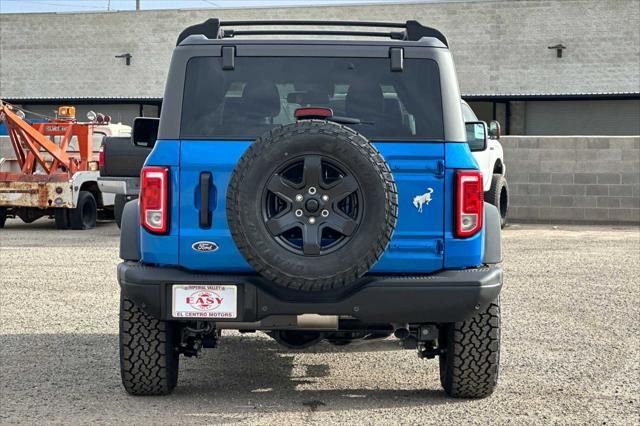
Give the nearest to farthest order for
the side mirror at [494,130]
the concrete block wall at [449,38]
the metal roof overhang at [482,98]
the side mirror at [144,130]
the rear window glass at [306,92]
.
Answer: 1. the rear window glass at [306,92]
2. the side mirror at [144,130]
3. the side mirror at [494,130]
4. the metal roof overhang at [482,98]
5. the concrete block wall at [449,38]

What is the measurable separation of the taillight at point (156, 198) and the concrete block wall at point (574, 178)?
1493 cm

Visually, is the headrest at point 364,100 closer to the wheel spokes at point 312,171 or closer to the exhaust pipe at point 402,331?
the wheel spokes at point 312,171

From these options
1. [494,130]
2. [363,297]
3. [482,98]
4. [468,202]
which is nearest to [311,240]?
[363,297]

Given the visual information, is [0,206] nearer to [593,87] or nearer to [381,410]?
[381,410]

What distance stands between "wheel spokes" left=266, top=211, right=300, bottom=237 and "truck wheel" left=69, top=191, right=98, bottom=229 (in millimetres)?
14094

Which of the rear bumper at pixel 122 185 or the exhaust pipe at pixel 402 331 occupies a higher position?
the rear bumper at pixel 122 185

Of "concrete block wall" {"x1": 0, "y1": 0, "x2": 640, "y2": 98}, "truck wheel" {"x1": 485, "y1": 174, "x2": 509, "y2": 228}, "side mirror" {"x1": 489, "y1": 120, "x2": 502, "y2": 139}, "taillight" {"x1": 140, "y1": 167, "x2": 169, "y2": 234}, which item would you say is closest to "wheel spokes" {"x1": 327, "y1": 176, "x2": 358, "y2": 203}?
"taillight" {"x1": 140, "y1": 167, "x2": 169, "y2": 234}

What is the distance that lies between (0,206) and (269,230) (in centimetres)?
1477

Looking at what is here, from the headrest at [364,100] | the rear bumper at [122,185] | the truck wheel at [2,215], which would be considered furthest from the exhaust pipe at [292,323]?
the truck wheel at [2,215]

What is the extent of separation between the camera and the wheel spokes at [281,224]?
539cm

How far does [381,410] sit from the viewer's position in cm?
601

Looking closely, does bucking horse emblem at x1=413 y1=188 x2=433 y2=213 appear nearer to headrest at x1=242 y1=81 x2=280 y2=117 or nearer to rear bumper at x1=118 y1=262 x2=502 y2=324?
rear bumper at x1=118 y1=262 x2=502 y2=324

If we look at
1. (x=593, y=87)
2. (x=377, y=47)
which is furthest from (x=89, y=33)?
(x=377, y=47)

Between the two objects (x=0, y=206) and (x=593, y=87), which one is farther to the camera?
(x=593, y=87)
